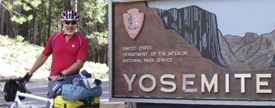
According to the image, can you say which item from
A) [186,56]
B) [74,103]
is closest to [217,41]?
[186,56]

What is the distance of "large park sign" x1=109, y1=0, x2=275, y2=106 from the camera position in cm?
535

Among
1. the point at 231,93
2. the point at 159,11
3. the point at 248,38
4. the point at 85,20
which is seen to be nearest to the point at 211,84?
the point at 231,93

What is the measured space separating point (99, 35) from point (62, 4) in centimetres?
1709

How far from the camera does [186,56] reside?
5.69m

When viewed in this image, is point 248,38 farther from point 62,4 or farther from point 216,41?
point 62,4

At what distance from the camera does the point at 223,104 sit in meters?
5.46

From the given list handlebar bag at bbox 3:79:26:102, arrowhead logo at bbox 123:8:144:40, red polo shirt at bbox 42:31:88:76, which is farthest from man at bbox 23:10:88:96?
arrowhead logo at bbox 123:8:144:40

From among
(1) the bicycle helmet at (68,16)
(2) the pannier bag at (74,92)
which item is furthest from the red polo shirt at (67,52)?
(2) the pannier bag at (74,92)

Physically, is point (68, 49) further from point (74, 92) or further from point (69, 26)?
point (74, 92)

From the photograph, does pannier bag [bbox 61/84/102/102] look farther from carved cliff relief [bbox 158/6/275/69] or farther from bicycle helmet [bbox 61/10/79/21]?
A: carved cliff relief [bbox 158/6/275/69]

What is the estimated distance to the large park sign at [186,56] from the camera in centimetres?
535

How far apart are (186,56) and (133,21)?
3.01ft

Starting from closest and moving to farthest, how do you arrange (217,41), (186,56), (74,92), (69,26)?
(74,92), (69,26), (217,41), (186,56)

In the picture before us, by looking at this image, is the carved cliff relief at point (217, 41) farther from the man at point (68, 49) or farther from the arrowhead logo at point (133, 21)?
the man at point (68, 49)
